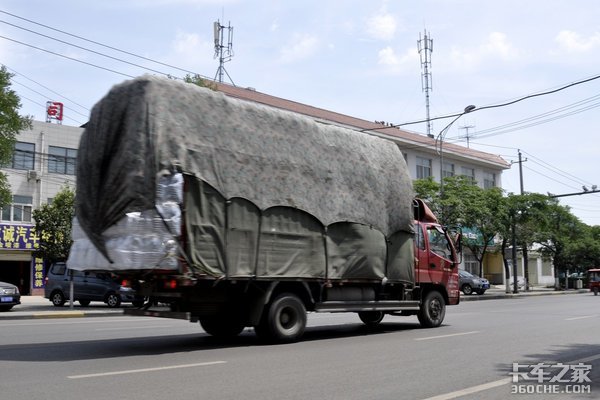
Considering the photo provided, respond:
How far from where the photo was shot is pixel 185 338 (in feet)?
38.0

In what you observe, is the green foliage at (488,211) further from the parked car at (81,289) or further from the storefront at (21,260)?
the storefront at (21,260)

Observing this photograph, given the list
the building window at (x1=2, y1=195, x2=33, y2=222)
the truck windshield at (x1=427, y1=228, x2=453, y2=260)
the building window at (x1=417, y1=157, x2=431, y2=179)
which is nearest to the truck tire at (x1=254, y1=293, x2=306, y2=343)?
the truck windshield at (x1=427, y1=228, x2=453, y2=260)

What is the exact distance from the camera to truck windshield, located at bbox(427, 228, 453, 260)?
14.1m

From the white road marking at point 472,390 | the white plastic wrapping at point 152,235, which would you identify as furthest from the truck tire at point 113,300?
the white road marking at point 472,390

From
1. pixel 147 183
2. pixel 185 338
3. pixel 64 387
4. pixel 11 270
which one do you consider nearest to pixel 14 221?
pixel 11 270

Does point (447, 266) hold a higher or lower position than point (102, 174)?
lower

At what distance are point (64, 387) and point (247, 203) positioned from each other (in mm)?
4508

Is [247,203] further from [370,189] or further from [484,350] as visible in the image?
[484,350]

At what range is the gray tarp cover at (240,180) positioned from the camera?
935 centimetres

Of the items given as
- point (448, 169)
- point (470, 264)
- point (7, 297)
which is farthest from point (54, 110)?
point (470, 264)

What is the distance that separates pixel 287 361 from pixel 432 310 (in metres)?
6.31

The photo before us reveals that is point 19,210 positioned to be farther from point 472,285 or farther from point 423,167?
point 423,167

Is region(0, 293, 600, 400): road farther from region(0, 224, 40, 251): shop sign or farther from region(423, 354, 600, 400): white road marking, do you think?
region(0, 224, 40, 251): shop sign

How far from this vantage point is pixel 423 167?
1945 inches
